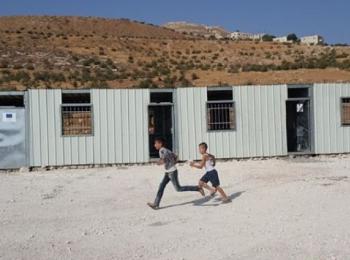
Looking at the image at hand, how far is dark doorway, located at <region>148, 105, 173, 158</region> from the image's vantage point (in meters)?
21.0

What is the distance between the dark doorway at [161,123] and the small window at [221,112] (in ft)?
4.99

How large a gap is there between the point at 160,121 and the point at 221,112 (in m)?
2.68

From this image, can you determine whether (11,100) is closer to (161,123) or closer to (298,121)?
(161,123)

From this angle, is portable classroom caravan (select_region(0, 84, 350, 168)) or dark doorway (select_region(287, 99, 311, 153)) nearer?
portable classroom caravan (select_region(0, 84, 350, 168))

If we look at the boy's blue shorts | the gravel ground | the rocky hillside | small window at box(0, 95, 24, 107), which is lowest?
the gravel ground

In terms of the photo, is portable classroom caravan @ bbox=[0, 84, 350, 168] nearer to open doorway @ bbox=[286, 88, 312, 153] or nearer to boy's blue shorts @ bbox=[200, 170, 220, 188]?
open doorway @ bbox=[286, 88, 312, 153]

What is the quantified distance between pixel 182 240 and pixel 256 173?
26.0ft

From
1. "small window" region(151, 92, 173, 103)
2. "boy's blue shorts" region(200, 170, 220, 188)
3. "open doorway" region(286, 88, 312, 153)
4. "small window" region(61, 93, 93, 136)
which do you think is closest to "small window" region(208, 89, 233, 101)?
"small window" region(151, 92, 173, 103)

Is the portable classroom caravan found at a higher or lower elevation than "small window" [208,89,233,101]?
lower

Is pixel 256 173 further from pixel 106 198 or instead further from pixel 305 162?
pixel 106 198

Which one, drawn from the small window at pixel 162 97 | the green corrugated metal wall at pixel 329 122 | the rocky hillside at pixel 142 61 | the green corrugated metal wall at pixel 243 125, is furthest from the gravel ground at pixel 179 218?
the rocky hillside at pixel 142 61

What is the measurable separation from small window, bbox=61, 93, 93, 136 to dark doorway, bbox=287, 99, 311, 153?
727cm

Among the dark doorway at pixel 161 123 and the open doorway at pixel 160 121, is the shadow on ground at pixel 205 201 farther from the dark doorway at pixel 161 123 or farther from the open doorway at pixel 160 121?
the dark doorway at pixel 161 123

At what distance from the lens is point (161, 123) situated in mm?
22000
